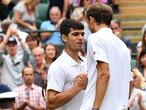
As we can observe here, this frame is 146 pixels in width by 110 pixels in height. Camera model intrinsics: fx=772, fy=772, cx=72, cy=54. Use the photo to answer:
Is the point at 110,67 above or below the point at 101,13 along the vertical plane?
below

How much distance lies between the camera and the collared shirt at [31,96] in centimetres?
1180

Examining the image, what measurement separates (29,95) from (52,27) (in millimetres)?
3351

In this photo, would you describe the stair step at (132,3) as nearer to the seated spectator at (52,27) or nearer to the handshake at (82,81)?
the seated spectator at (52,27)

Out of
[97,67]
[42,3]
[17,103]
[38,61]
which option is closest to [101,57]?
[97,67]

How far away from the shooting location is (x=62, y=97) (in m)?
7.68

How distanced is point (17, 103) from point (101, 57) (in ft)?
16.1

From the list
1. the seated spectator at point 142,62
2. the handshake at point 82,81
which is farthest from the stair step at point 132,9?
the handshake at point 82,81

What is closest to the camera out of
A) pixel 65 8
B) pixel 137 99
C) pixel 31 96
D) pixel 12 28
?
pixel 137 99

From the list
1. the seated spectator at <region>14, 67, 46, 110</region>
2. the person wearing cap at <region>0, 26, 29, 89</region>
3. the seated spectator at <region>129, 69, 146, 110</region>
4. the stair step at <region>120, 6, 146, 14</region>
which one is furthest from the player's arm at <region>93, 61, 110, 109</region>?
the stair step at <region>120, 6, 146, 14</region>

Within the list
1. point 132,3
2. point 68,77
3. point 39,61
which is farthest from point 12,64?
point 68,77

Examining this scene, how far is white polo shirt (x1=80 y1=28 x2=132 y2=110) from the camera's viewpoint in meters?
7.12

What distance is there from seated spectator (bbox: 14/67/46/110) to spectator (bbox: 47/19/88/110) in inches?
151

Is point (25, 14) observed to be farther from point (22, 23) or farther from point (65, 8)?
point (65, 8)

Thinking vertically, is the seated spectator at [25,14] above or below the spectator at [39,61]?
above
